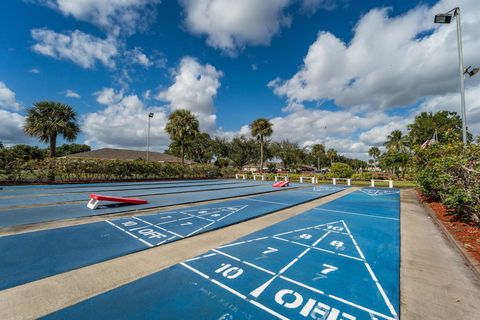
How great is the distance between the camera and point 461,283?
388cm

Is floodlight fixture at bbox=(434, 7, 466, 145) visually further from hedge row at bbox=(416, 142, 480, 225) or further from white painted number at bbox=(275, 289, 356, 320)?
white painted number at bbox=(275, 289, 356, 320)

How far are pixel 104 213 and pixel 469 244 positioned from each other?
11.8 metres

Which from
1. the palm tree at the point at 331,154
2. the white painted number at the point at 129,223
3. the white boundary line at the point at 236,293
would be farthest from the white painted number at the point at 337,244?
the palm tree at the point at 331,154

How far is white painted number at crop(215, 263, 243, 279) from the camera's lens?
Answer: 3949mm

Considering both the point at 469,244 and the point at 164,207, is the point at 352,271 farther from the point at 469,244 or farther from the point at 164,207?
the point at 164,207

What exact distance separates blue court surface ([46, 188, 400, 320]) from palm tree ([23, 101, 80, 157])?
2945cm

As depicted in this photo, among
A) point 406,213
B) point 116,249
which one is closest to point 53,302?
point 116,249

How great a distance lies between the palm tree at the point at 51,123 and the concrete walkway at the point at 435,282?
32.6 meters

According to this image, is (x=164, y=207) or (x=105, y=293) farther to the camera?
(x=164, y=207)

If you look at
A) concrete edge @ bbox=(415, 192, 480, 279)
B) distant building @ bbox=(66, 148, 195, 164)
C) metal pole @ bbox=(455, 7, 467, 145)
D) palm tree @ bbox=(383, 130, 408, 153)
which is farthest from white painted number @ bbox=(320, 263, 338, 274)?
palm tree @ bbox=(383, 130, 408, 153)

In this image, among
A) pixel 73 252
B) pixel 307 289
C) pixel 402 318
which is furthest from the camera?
pixel 73 252

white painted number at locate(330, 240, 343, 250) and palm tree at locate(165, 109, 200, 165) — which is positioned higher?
palm tree at locate(165, 109, 200, 165)

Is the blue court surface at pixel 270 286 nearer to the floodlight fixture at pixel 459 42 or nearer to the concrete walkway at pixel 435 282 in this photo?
the concrete walkway at pixel 435 282

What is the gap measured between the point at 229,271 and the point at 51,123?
101 feet
